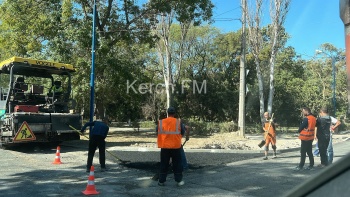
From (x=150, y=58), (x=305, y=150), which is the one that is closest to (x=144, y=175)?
(x=305, y=150)

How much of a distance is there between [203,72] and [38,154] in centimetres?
2510

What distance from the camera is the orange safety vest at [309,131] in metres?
9.01

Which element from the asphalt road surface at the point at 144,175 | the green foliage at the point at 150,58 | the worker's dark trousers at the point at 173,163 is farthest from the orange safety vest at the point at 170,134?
the green foliage at the point at 150,58

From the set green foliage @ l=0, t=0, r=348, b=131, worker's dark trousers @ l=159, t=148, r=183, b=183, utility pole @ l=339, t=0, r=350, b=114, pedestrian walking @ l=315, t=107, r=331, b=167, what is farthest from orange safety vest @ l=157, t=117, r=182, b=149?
utility pole @ l=339, t=0, r=350, b=114

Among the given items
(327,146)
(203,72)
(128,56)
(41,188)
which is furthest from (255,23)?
(41,188)

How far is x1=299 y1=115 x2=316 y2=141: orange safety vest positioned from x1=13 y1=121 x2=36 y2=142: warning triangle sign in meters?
8.38

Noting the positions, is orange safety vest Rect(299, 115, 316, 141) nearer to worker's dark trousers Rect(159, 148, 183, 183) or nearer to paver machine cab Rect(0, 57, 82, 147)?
worker's dark trousers Rect(159, 148, 183, 183)

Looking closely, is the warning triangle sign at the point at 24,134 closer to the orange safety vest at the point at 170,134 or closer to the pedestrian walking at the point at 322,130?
the orange safety vest at the point at 170,134

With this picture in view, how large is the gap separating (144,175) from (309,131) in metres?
4.19

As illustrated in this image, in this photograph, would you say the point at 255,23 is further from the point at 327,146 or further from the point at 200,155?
the point at 327,146

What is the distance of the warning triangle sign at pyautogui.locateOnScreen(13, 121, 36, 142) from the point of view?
1166 cm

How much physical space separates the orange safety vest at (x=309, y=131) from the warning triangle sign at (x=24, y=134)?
8379mm

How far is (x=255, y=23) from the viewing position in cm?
2486

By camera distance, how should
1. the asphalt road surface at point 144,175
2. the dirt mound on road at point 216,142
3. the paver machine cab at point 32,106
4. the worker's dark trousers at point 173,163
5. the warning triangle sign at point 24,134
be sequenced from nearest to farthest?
the asphalt road surface at point 144,175
the worker's dark trousers at point 173,163
the warning triangle sign at point 24,134
the paver machine cab at point 32,106
the dirt mound on road at point 216,142
